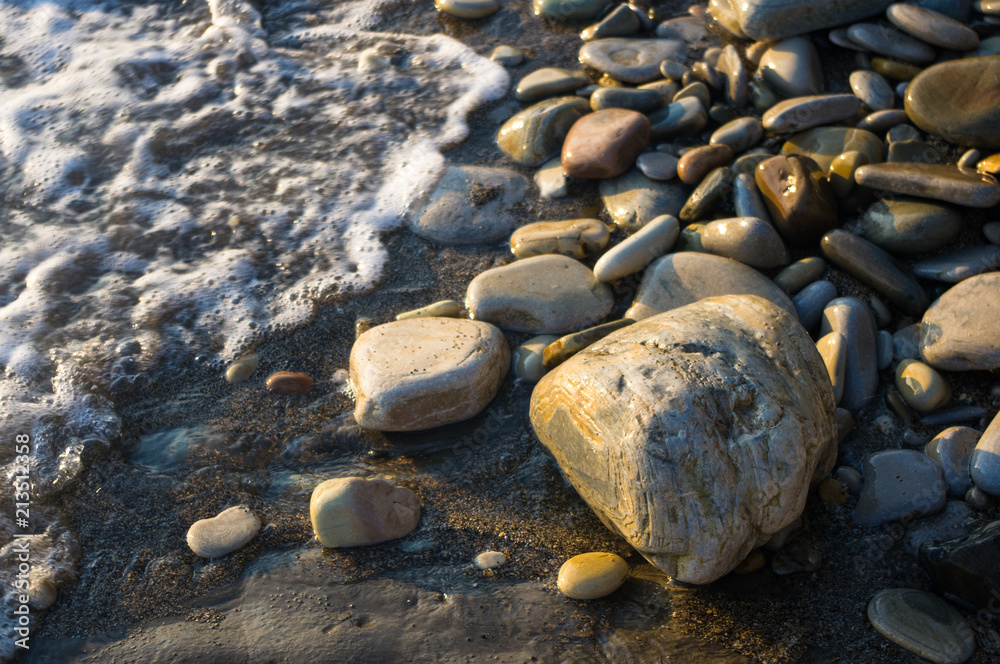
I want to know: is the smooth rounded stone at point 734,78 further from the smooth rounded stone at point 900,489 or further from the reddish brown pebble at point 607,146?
the smooth rounded stone at point 900,489

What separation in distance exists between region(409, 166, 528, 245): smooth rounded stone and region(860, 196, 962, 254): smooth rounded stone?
1705 millimetres

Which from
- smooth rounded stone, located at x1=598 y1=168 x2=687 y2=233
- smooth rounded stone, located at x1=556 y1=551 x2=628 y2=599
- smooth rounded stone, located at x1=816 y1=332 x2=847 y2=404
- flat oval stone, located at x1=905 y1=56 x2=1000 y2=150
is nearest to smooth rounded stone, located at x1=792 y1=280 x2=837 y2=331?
smooth rounded stone, located at x1=816 y1=332 x2=847 y2=404

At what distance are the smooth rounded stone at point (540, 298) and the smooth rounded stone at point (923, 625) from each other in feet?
5.00

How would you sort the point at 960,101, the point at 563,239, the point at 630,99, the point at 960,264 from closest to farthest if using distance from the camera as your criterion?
the point at 960,264 → the point at 960,101 → the point at 563,239 → the point at 630,99

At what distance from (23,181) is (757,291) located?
4.25m

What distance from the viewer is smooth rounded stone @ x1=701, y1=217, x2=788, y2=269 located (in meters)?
3.10

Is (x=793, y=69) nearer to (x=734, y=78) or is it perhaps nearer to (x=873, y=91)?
(x=734, y=78)

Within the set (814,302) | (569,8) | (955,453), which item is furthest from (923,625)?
(569,8)

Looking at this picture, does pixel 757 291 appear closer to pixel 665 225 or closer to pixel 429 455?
pixel 665 225

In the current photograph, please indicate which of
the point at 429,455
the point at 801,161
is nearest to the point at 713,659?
the point at 429,455

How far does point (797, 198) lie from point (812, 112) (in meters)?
0.70

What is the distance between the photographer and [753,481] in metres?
2.18

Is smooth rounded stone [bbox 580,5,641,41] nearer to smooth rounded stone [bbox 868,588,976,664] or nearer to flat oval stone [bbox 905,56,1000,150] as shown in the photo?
flat oval stone [bbox 905,56,1000,150]

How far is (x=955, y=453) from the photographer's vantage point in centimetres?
250
